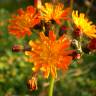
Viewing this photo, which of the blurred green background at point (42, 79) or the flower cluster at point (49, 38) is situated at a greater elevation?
the flower cluster at point (49, 38)

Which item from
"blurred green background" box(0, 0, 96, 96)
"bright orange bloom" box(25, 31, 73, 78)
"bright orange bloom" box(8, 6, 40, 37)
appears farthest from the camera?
"blurred green background" box(0, 0, 96, 96)

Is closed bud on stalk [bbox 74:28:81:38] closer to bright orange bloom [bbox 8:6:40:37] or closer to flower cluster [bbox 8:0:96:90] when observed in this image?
flower cluster [bbox 8:0:96:90]

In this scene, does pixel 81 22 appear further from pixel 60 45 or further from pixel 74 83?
pixel 74 83

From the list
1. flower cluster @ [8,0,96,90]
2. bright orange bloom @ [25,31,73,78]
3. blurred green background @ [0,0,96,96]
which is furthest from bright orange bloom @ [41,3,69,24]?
blurred green background @ [0,0,96,96]

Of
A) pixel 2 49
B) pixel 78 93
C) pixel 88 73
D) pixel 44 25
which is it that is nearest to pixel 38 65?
pixel 44 25

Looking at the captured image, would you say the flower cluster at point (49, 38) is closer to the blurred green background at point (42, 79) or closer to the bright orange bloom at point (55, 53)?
the bright orange bloom at point (55, 53)

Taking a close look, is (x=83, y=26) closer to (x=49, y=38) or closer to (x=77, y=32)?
(x=77, y=32)

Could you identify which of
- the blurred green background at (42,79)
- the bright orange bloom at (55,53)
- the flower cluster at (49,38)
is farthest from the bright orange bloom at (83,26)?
the blurred green background at (42,79)
